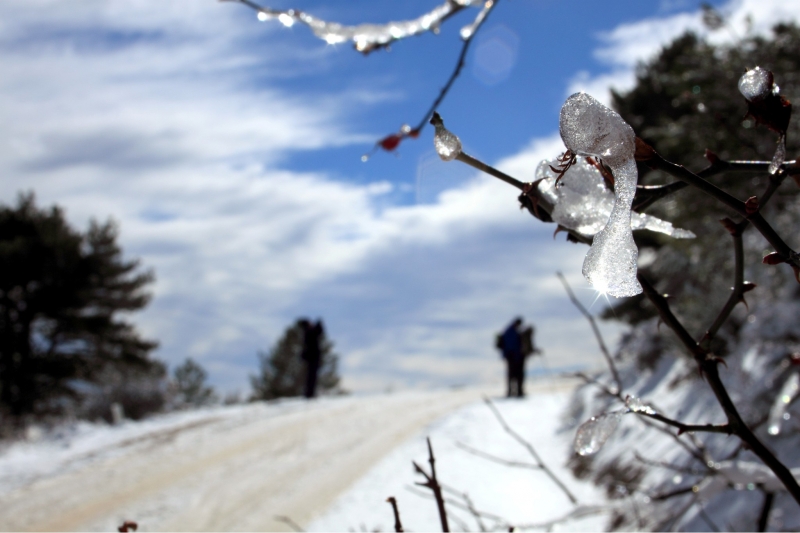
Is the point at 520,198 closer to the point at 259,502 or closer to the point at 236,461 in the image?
the point at 259,502

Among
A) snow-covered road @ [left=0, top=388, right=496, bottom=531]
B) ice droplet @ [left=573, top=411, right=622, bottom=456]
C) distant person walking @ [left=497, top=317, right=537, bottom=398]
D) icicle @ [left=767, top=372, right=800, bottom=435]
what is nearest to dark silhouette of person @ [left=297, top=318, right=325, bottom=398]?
snow-covered road @ [left=0, top=388, right=496, bottom=531]

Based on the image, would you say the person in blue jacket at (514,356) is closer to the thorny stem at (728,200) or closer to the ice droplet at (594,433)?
the ice droplet at (594,433)

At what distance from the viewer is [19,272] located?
2088cm

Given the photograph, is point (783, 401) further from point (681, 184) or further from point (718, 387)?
point (681, 184)

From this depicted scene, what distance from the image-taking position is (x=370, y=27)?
1.65 m

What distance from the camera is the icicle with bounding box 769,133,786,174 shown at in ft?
2.38

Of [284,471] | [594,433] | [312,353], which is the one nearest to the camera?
[594,433]

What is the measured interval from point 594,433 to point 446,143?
506 mm

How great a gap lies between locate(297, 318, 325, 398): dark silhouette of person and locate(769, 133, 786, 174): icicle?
1359 cm

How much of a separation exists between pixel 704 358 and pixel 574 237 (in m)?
0.29

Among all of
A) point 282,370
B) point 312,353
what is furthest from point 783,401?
point 282,370

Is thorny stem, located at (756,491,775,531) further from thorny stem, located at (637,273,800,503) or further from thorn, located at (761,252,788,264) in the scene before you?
thorn, located at (761,252,788,264)

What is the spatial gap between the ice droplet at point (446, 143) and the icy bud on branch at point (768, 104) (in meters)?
0.34

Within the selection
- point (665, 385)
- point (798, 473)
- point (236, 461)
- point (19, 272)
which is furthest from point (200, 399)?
point (798, 473)
